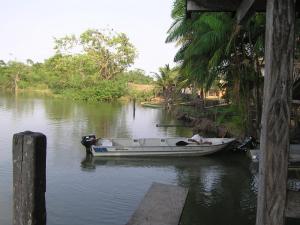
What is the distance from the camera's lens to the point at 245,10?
441 centimetres

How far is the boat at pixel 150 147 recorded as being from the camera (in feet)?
54.8

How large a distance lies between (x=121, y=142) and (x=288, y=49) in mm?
14345

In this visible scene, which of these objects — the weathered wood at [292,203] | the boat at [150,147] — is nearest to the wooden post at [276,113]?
the weathered wood at [292,203]

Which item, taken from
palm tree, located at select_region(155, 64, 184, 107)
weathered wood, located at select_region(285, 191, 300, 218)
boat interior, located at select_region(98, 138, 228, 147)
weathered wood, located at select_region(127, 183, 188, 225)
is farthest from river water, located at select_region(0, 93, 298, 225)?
palm tree, located at select_region(155, 64, 184, 107)

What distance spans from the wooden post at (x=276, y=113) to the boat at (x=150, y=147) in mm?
13017

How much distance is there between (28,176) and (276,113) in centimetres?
225

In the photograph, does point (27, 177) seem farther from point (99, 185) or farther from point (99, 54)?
point (99, 54)

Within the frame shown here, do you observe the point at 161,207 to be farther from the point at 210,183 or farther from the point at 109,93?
the point at 109,93

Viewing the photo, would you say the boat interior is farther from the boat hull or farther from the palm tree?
the palm tree

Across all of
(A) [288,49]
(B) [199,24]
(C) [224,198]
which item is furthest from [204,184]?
(A) [288,49]

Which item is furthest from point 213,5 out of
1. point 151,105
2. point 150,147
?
point 151,105

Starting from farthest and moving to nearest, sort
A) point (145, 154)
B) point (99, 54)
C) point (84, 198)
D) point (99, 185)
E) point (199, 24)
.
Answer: point (99, 54)
point (199, 24)
point (145, 154)
point (99, 185)
point (84, 198)

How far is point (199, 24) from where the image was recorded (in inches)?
748

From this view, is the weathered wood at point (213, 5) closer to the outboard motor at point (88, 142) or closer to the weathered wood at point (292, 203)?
the weathered wood at point (292, 203)
